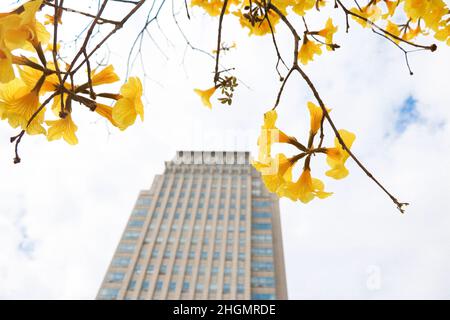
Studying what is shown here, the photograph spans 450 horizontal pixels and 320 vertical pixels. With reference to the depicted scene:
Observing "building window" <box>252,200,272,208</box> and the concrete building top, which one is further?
the concrete building top

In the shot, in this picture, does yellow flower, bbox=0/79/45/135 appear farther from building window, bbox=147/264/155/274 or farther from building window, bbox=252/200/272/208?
building window, bbox=252/200/272/208

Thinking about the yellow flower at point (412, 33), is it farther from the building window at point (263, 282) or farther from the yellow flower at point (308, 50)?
the building window at point (263, 282)

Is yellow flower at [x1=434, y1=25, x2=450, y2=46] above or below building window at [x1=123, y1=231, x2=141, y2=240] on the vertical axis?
below

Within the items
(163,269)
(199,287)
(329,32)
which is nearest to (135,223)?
(163,269)

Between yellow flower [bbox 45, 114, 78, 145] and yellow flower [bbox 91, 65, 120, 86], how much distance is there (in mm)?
115

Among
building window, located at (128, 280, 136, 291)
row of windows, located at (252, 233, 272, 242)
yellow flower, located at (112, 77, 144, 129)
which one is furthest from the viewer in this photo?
row of windows, located at (252, 233, 272, 242)

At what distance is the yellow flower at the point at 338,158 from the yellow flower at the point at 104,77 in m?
0.58

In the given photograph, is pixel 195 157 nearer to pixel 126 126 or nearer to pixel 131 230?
pixel 131 230

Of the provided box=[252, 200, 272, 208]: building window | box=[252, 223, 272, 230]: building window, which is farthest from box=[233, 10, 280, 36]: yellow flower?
box=[252, 200, 272, 208]: building window

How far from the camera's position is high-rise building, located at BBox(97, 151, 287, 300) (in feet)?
119

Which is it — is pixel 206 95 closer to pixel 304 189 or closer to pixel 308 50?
pixel 308 50

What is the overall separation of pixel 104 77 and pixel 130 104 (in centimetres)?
21

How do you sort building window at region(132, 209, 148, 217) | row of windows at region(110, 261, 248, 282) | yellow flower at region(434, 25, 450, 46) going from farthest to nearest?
building window at region(132, 209, 148, 217)
row of windows at region(110, 261, 248, 282)
yellow flower at region(434, 25, 450, 46)
